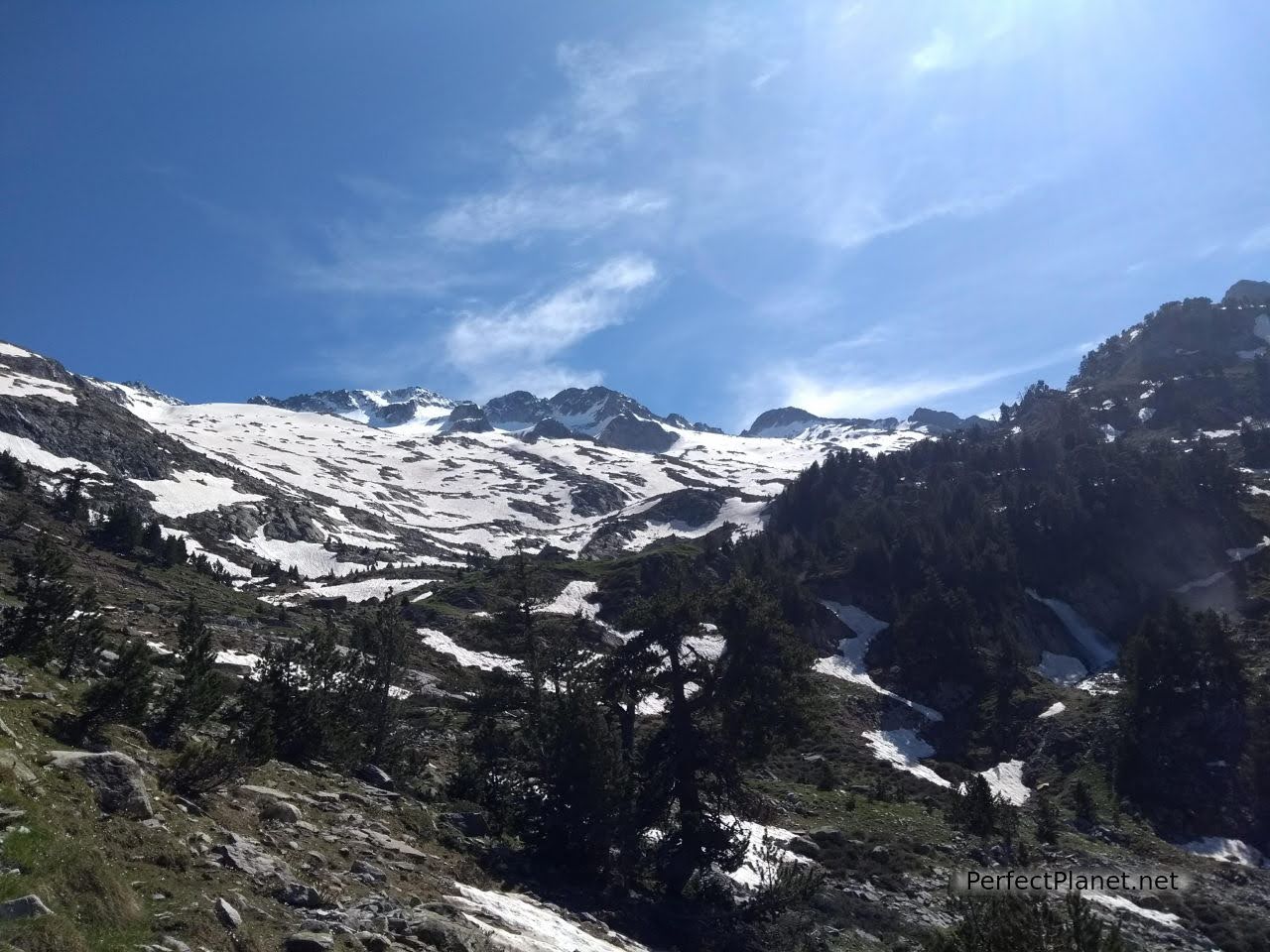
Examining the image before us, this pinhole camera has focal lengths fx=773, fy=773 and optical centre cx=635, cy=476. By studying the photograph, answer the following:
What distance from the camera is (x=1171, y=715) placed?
5075 cm

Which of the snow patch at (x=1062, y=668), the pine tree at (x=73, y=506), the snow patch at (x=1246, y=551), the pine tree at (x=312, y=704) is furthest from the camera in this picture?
the snow patch at (x=1246, y=551)

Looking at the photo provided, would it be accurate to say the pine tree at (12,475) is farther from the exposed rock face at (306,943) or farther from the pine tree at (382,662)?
the exposed rock face at (306,943)

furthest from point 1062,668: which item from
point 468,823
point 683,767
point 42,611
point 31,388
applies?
point 31,388

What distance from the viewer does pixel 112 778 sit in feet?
36.1

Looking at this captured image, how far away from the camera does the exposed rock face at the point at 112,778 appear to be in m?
10.6

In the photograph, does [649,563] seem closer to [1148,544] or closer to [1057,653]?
[1057,653]

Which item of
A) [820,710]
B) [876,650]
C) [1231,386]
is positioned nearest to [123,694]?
[820,710]

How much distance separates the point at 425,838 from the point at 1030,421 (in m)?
173

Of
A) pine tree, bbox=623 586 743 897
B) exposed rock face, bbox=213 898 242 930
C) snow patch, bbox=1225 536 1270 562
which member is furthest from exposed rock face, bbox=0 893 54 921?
snow patch, bbox=1225 536 1270 562

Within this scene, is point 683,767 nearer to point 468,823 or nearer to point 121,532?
point 468,823

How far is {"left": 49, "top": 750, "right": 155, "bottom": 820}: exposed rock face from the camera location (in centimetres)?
1062

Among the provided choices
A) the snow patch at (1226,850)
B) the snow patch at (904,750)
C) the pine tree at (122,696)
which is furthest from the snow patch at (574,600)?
the pine tree at (122,696)

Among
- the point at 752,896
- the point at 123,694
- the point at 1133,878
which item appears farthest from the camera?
the point at 1133,878

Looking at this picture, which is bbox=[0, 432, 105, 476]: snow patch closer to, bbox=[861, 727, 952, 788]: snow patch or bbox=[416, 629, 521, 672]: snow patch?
bbox=[416, 629, 521, 672]: snow patch
